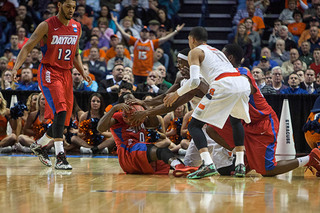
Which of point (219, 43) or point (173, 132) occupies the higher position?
point (219, 43)

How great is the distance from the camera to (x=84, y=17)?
15.0 m

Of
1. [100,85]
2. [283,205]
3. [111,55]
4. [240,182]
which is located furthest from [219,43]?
[283,205]

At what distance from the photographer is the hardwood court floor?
157 inches

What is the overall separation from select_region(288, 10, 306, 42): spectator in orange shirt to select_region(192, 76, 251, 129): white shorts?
9160mm

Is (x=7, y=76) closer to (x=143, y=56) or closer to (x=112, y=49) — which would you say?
(x=112, y=49)

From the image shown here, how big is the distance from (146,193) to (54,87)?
2.69m

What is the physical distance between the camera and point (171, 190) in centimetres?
488

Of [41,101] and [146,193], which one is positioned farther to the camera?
[41,101]

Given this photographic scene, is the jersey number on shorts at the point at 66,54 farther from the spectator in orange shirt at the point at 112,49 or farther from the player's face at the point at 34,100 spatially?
the spectator in orange shirt at the point at 112,49

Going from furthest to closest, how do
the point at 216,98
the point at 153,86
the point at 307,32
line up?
1. the point at 307,32
2. the point at 153,86
3. the point at 216,98

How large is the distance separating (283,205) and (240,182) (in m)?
1.39

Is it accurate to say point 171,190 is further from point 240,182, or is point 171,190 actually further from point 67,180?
point 67,180

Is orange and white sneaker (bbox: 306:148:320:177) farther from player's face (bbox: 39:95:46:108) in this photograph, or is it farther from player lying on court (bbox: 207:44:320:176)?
player's face (bbox: 39:95:46:108)

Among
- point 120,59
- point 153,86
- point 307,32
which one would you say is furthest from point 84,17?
point 307,32
